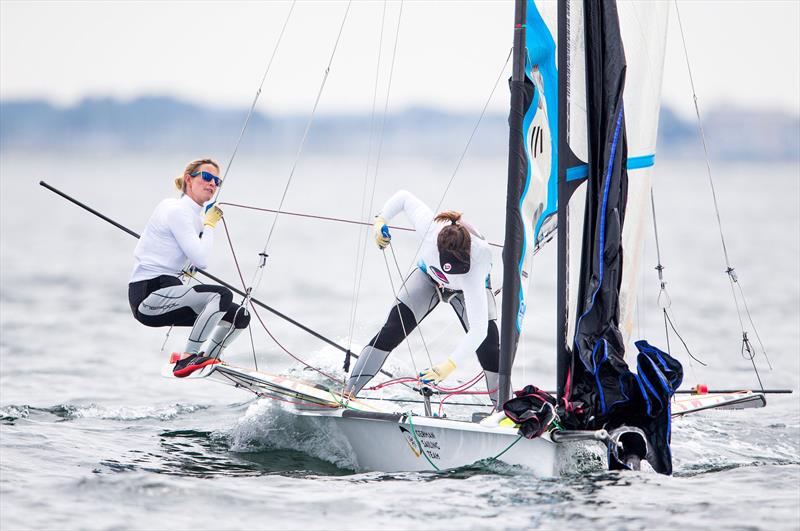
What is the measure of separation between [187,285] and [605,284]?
7.78ft

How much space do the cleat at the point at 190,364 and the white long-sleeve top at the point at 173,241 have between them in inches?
20.7

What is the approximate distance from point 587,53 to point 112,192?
54561 mm

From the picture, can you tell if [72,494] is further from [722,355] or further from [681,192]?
[681,192]

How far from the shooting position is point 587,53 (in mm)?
5070

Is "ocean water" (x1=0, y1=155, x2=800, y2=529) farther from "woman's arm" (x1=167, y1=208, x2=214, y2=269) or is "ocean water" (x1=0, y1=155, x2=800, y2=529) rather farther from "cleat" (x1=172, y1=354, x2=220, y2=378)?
"woman's arm" (x1=167, y1=208, x2=214, y2=269)

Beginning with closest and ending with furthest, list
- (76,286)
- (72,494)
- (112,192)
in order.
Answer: (72,494)
(76,286)
(112,192)

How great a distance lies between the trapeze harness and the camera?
568 centimetres

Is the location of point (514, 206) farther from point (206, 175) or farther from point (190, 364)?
point (190, 364)

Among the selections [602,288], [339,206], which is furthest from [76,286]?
[339,206]

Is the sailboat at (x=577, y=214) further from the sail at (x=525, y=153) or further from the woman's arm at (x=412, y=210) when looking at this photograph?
the woman's arm at (x=412, y=210)

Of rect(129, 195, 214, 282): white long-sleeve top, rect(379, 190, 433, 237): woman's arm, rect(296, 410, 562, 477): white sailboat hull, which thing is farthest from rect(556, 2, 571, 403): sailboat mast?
rect(129, 195, 214, 282): white long-sleeve top

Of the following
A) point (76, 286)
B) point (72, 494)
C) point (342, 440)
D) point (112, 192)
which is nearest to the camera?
point (72, 494)

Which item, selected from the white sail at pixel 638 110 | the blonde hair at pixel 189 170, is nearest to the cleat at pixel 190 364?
the blonde hair at pixel 189 170

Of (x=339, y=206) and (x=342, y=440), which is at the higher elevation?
(x=339, y=206)
